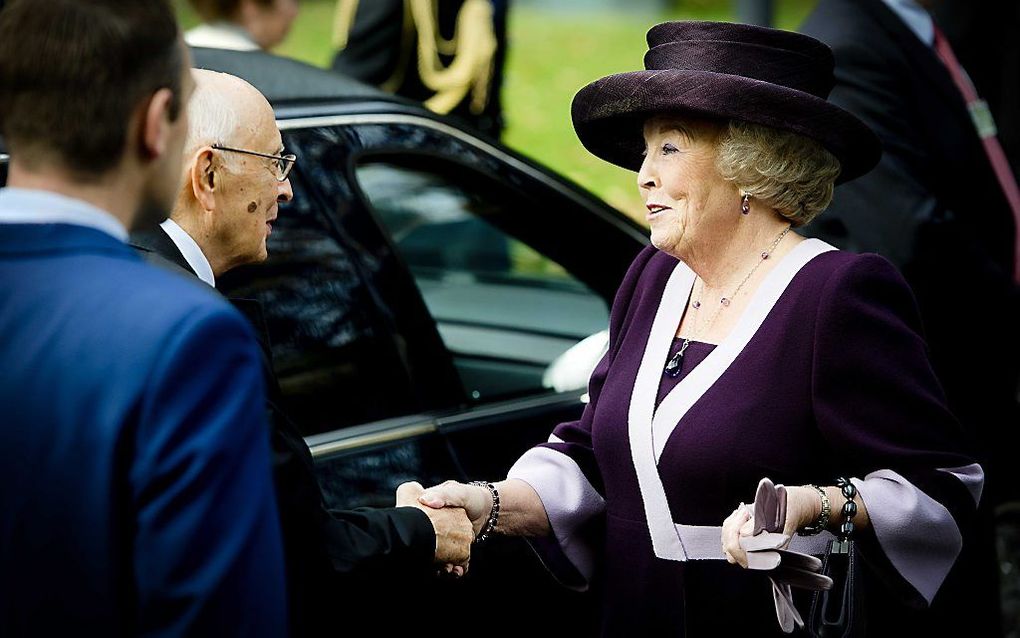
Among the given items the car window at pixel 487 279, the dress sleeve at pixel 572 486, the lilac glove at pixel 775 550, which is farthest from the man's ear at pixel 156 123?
the car window at pixel 487 279

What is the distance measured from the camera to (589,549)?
9.06 feet

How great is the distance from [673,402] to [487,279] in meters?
1.53

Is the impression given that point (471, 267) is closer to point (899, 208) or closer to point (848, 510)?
point (899, 208)

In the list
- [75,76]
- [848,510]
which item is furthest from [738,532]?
[75,76]

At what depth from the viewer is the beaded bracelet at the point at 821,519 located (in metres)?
2.36

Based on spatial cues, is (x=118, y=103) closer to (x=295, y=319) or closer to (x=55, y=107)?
(x=55, y=107)

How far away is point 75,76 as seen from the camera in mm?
1588

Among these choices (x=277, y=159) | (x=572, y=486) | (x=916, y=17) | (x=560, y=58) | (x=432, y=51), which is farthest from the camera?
(x=560, y=58)

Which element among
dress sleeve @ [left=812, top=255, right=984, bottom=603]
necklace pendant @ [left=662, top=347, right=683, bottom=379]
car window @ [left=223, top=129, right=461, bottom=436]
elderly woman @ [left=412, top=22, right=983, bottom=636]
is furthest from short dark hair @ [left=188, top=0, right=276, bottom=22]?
dress sleeve @ [left=812, top=255, right=984, bottom=603]

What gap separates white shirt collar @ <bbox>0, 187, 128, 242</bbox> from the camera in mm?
1613

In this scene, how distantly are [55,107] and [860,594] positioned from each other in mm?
1589

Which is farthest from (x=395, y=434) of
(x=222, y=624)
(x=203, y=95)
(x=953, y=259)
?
(x=953, y=259)

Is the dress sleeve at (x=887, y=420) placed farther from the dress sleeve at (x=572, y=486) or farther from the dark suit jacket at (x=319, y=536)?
the dark suit jacket at (x=319, y=536)

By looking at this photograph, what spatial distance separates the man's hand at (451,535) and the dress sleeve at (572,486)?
0.65ft
